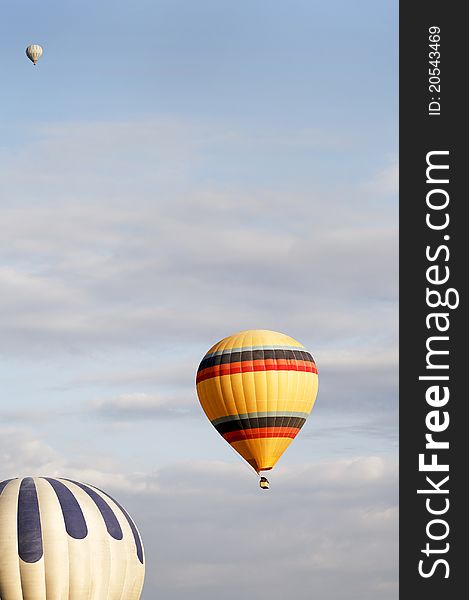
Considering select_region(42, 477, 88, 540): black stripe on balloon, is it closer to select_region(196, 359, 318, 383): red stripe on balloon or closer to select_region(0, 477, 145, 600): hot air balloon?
select_region(0, 477, 145, 600): hot air balloon

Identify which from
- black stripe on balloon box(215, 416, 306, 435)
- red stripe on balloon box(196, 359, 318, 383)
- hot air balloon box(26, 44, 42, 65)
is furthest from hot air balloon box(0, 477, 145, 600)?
hot air balloon box(26, 44, 42, 65)

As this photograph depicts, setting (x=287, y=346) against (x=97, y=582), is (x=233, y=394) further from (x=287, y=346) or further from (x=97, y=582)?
(x=97, y=582)

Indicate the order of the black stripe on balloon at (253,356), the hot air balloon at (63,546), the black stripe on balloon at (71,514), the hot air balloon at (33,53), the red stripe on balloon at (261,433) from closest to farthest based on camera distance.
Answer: the hot air balloon at (63,546), the black stripe on balloon at (71,514), the black stripe on balloon at (253,356), the red stripe on balloon at (261,433), the hot air balloon at (33,53)

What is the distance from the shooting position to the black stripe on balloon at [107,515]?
58.4 metres

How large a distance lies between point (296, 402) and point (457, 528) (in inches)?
748

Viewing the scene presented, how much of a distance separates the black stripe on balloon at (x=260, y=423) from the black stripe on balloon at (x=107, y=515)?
9.41 metres

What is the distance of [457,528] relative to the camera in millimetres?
49250

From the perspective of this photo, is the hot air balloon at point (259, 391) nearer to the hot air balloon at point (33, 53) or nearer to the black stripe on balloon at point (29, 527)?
the black stripe on balloon at point (29, 527)

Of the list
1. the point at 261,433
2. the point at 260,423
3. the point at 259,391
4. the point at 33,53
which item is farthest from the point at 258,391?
the point at 33,53

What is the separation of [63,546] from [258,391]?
12749 mm

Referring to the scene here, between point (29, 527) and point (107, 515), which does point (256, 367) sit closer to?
point (107, 515)

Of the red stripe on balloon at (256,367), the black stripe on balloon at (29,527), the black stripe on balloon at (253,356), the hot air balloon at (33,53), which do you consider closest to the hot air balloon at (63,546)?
the black stripe on balloon at (29,527)

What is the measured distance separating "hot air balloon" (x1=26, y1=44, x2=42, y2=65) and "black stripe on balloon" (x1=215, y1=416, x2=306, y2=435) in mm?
27367

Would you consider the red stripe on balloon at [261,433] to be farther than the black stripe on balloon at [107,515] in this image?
Yes
